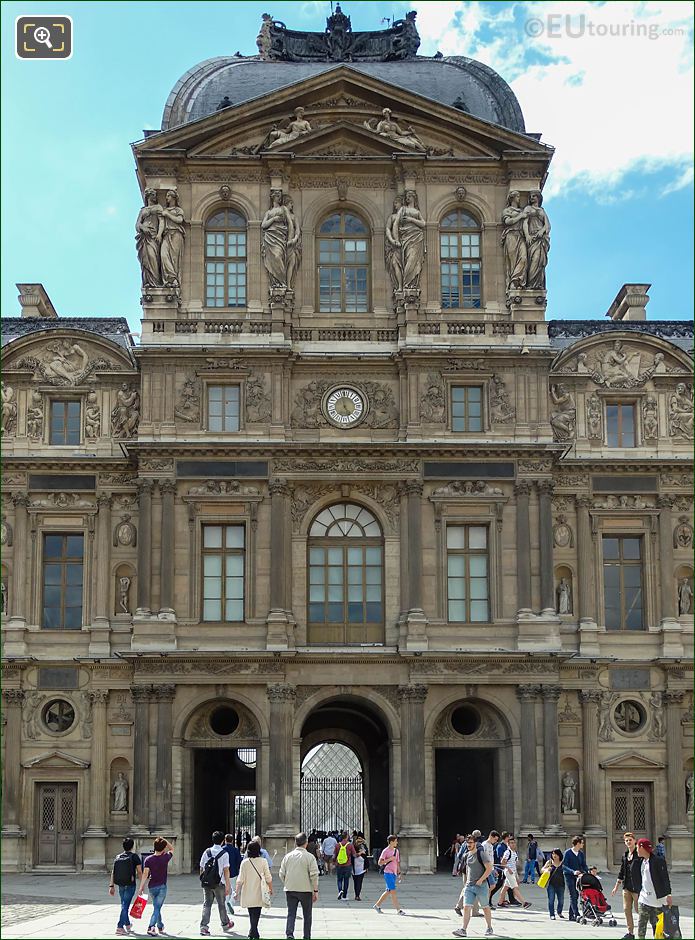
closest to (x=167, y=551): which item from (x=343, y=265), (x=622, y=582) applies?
(x=343, y=265)

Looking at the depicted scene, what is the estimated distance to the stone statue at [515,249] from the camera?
47625 mm

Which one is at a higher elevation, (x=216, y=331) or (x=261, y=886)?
(x=216, y=331)

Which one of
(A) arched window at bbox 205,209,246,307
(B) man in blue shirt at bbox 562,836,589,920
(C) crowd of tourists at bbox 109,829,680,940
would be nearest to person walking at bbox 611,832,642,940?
(C) crowd of tourists at bbox 109,829,680,940

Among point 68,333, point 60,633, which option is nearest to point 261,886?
point 60,633

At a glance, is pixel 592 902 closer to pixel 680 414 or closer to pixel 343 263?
pixel 680 414

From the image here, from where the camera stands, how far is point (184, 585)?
4556cm

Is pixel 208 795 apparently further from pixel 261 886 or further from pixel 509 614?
pixel 261 886

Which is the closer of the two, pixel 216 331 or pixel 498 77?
pixel 216 331

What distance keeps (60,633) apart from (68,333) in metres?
9.37

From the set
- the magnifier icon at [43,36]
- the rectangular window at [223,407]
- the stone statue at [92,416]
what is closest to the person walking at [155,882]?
the magnifier icon at [43,36]

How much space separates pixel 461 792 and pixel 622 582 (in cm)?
→ 924

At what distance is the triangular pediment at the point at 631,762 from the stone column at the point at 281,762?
9.54 m

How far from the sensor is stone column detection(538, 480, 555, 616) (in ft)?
150

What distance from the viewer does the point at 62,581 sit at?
1849 inches
